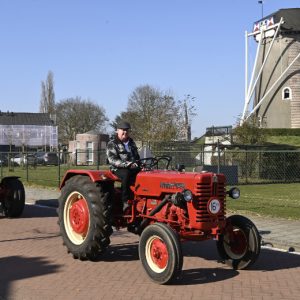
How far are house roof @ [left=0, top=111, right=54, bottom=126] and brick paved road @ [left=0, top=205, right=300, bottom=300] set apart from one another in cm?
8437

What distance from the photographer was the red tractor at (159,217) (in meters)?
6.97

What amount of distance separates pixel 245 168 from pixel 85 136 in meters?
30.1

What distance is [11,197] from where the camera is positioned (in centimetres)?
1341

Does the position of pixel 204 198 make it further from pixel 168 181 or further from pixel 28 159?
pixel 28 159

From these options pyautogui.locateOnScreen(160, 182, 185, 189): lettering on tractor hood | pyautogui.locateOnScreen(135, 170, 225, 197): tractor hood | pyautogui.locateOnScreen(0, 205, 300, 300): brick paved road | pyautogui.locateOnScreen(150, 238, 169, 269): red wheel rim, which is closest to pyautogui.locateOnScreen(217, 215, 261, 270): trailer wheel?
pyautogui.locateOnScreen(0, 205, 300, 300): brick paved road

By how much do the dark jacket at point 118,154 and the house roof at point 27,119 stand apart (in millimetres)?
84728

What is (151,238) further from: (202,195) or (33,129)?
(33,129)

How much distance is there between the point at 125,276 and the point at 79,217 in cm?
165

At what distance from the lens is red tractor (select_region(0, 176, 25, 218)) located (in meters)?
13.3

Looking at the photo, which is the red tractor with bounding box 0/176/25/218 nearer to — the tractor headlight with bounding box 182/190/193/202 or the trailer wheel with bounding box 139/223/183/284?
the trailer wheel with bounding box 139/223/183/284

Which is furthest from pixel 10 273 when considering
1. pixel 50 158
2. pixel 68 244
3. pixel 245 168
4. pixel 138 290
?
pixel 50 158

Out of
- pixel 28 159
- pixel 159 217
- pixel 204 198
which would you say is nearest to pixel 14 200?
pixel 159 217

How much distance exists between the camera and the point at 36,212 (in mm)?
14828

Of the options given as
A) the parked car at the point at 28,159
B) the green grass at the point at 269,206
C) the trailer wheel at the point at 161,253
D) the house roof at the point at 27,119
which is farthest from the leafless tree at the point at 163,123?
the house roof at the point at 27,119
